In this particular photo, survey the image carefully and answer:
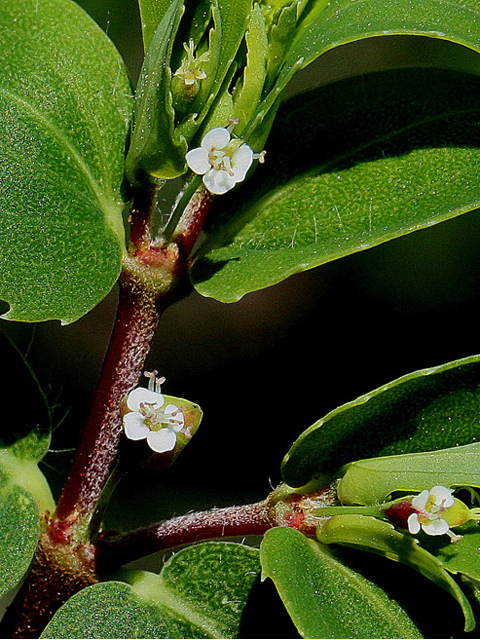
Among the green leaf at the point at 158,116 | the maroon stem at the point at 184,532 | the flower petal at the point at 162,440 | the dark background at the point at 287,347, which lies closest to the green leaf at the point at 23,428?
the maroon stem at the point at 184,532

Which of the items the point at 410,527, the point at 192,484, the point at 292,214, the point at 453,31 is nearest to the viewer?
the point at 410,527

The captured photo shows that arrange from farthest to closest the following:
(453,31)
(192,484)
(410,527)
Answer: (192,484)
(453,31)
(410,527)

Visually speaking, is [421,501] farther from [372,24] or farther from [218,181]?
[372,24]

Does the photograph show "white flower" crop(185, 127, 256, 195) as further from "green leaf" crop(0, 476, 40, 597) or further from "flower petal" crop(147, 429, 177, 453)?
"green leaf" crop(0, 476, 40, 597)

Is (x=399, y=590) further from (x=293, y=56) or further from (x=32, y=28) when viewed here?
(x=32, y=28)

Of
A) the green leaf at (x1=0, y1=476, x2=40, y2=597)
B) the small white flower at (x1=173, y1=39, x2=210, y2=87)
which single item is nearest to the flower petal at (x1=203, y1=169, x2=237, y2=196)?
the small white flower at (x1=173, y1=39, x2=210, y2=87)

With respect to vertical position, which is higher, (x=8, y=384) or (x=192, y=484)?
(x=8, y=384)

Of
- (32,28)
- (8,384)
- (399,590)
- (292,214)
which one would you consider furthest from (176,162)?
(399,590)

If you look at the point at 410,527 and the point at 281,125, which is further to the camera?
the point at 281,125

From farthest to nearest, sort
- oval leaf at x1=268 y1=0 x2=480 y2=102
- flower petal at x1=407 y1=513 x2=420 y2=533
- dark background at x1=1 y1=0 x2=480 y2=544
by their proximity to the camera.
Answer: dark background at x1=1 y1=0 x2=480 y2=544, oval leaf at x1=268 y1=0 x2=480 y2=102, flower petal at x1=407 y1=513 x2=420 y2=533
